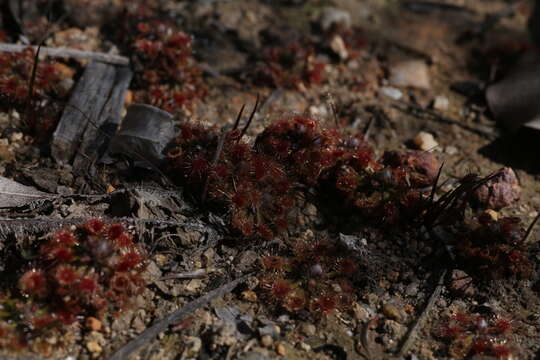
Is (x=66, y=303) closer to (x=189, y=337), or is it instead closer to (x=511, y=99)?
(x=189, y=337)

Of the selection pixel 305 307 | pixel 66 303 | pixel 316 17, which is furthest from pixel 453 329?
pixel 316 17

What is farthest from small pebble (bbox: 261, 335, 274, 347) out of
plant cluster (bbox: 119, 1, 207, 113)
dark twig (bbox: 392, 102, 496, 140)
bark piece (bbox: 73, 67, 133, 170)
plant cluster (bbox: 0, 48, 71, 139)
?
dark twig (bbox: 392, 102, 496, 140)

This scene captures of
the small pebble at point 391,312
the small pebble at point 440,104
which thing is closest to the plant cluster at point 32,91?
the small pebble at point 391,312

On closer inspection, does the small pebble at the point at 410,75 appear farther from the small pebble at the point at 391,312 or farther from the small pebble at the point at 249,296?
the small pebble at the point at 249,296

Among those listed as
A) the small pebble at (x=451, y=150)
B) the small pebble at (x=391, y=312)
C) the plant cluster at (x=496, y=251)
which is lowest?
the small pebble at (x=391, y=312)

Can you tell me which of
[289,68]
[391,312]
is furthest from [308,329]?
[289,68]

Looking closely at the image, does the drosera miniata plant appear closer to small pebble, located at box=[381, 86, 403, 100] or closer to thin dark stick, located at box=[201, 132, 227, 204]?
thin dark stick, located at box=[201, 132, 227, 204]
